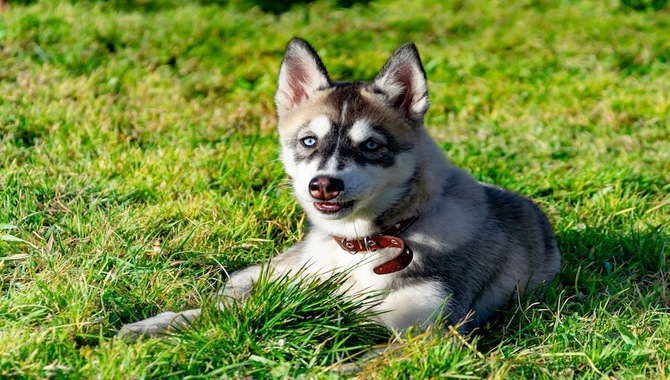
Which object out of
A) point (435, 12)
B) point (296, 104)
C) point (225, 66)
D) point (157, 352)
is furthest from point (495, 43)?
point (157, 352)

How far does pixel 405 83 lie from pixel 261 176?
5.02 ft

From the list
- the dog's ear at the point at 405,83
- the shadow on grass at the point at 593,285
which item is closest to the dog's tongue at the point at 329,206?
the dog's ear at the point at 405,83

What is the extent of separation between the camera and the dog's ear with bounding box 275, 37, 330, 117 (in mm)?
3982

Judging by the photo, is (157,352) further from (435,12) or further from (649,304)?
(435,12)

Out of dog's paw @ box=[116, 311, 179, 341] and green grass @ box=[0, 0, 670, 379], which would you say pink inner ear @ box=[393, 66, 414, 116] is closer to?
green grass @ box=[0, 0, 670, 379]

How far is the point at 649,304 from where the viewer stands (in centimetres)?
381

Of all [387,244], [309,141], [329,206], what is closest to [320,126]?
[309,141]

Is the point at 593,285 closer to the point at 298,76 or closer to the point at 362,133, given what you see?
the point at 362,133

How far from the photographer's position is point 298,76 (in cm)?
412

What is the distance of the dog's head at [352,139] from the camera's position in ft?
11.5

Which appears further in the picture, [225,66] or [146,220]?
[225,66]

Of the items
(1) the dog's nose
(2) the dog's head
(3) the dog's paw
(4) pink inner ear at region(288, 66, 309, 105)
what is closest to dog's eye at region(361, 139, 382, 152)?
(2) the dog's head

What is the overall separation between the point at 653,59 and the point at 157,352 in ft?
22.1

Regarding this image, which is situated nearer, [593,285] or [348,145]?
[348,145]
